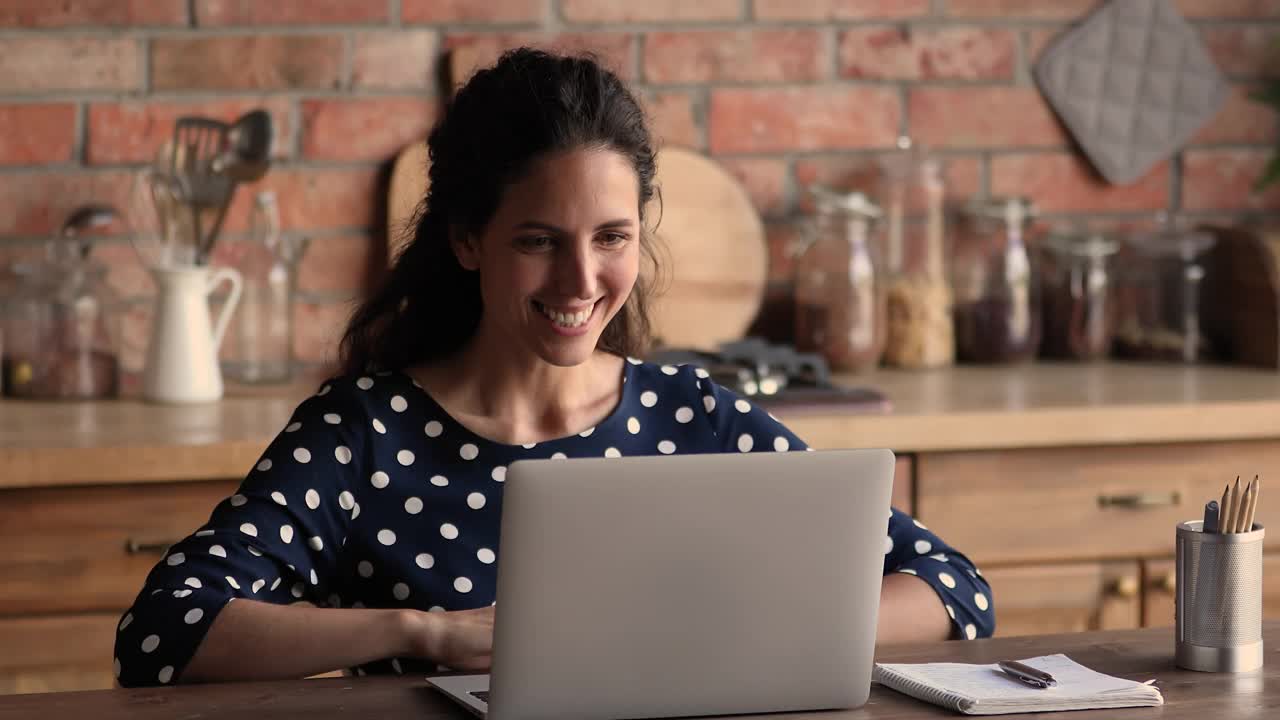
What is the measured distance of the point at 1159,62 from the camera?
110 inches

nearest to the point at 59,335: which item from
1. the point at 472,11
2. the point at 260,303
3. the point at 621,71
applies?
the point at 260,303

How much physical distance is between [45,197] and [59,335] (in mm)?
227

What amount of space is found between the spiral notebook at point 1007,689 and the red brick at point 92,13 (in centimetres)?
172

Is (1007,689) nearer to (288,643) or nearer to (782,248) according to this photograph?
(288,643)

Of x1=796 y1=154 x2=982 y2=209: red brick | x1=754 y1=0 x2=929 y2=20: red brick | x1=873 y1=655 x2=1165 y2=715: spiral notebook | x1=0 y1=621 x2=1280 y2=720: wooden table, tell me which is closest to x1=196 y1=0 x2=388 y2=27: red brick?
x1=754 y1=0 x2=929 y2=20: red brick

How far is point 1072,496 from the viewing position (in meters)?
2.20

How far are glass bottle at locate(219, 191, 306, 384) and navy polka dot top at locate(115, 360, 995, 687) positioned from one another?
93 centimetres

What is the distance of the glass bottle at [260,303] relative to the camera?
8.19 ft

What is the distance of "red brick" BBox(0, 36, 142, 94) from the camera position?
2461 mm

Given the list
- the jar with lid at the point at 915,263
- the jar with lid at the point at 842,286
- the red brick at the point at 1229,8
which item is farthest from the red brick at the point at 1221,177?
the jar with lid at the point at 842,286

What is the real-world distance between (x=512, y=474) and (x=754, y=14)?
1.78 meters

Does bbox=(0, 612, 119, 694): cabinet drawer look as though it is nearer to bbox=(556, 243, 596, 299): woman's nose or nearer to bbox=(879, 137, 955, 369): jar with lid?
bbox=(556, 243, 596, 299): woman's nose

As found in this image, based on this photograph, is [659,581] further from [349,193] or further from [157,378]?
[349,193]

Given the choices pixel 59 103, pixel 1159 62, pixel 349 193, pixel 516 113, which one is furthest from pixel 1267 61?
pixel 59 103
